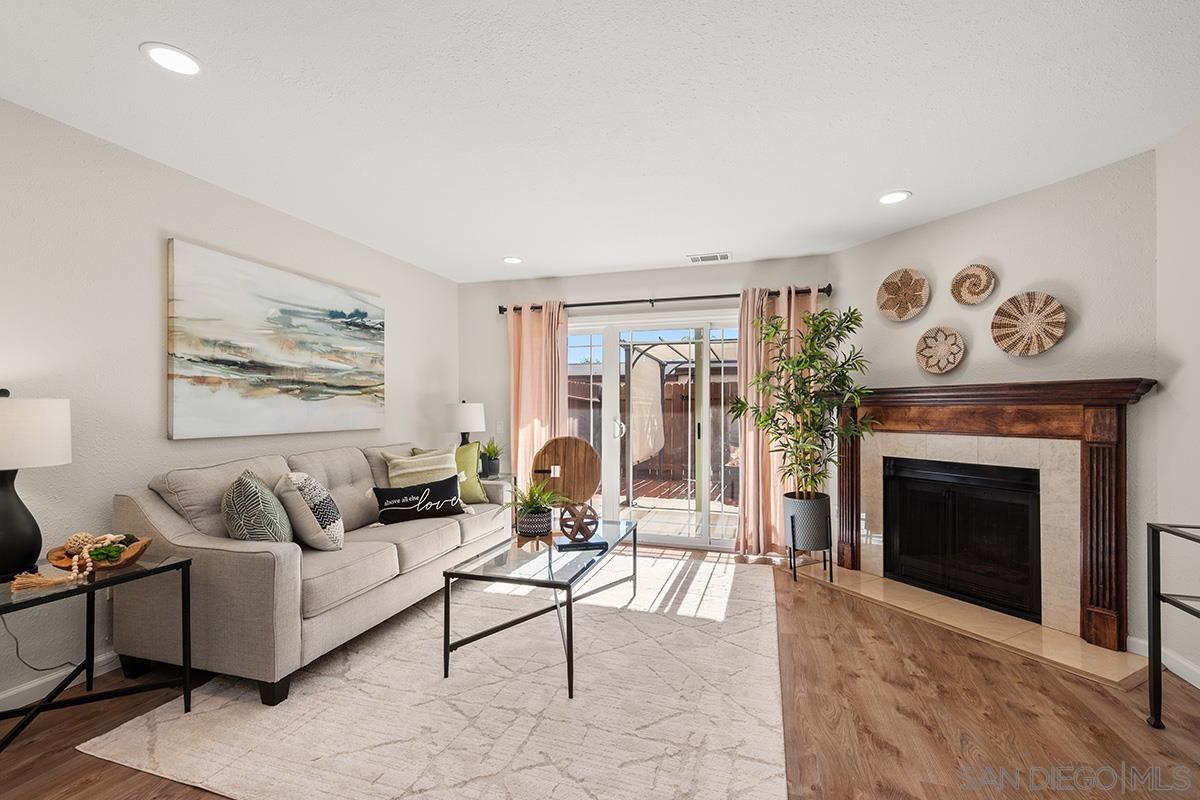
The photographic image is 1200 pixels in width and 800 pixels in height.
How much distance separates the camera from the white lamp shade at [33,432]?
77.2 inches

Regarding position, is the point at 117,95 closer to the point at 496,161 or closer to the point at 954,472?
the point at 496,161

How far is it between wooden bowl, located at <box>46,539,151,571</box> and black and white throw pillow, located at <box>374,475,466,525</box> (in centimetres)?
143

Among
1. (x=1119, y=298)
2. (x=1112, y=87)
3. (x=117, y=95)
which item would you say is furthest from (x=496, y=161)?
(x=1119, y=298)

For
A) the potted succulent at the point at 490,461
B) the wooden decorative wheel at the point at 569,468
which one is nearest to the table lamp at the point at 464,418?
the potted succulent at the point at 490,461

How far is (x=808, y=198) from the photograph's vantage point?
132 inches

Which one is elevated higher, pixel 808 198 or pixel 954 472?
pixel 808 198

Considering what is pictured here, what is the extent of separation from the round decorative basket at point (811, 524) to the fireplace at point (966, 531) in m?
0.42

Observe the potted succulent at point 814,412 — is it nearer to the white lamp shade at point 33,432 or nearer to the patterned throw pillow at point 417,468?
the patterned throw pillow at point 417,468

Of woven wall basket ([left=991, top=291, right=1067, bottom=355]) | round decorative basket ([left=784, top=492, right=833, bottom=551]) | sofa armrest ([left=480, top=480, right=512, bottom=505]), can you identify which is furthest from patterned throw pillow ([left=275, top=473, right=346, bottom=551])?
woven wall basket ([left=991, top=291, right=1067, bottom=355])

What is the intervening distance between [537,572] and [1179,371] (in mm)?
3146

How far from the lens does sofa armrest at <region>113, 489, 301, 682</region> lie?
2.29m

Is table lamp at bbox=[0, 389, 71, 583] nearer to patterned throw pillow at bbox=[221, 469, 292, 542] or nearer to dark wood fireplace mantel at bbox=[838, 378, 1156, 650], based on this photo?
patterned throw pillow at bbox=[221, 469, 292, 542]

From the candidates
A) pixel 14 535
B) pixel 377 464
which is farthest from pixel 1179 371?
pixel 14 535

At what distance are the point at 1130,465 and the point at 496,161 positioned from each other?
3.54 metres
